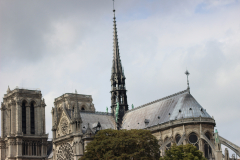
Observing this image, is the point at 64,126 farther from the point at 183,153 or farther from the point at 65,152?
the point at 183,153

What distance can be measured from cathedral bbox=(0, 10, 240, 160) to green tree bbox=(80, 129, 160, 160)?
9335 millimetres

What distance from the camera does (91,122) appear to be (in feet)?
340

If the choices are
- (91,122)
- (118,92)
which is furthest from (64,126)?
(118,92)

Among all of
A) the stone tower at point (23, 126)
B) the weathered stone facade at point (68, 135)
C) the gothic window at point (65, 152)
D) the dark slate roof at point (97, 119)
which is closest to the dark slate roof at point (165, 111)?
the dark slate roof at point (97, 119)

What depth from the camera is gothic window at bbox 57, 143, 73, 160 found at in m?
99.1

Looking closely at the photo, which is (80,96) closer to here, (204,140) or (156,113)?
(156,113)

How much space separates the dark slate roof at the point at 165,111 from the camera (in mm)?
88250

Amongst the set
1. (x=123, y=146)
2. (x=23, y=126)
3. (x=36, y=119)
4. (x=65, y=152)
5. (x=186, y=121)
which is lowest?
(x=123, y=146)

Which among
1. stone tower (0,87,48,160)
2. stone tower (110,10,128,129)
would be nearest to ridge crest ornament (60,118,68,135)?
stone tower (110,10,128,129)

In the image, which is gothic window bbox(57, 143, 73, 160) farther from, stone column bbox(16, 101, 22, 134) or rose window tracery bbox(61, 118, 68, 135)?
stone column bbox(16, 101, 22, 134)

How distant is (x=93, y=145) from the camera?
77.2 metres

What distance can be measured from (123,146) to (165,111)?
22.1m

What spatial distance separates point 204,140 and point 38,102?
62.8 metres

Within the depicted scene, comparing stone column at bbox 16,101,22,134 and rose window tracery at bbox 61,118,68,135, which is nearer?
rose window tracery at bbox 61,118,68,135
